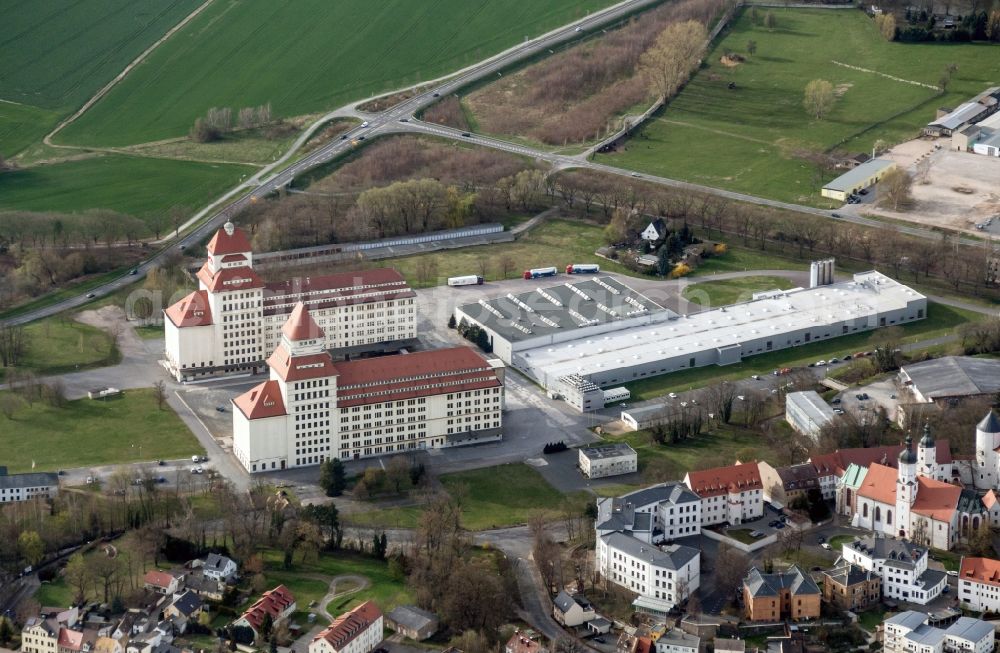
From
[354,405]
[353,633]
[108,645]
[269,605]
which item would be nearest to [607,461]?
[354,405]

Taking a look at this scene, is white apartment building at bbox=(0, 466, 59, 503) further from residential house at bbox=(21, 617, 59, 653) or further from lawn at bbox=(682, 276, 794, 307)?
lawn at bbox=(682, 276, 794, 307)

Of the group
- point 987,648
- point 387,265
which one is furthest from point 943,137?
point 987,648

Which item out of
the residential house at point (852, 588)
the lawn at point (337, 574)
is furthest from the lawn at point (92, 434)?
the residential house at point (852, 588)

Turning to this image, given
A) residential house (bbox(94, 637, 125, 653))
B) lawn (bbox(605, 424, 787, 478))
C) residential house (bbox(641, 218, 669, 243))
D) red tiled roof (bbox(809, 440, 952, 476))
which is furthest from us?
residential house (bbox(641, 218, 669, 243))

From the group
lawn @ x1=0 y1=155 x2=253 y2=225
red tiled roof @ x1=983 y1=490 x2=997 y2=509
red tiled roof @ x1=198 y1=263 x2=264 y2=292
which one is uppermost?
red tiled roof @ x1=198 y1=263 x2=264 y2=292

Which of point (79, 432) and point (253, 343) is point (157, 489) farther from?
point (253, 343)

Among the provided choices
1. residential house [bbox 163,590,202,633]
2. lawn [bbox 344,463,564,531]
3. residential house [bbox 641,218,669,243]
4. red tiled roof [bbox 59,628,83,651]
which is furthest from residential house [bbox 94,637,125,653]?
residential house [bbox 641,218,669,243]
